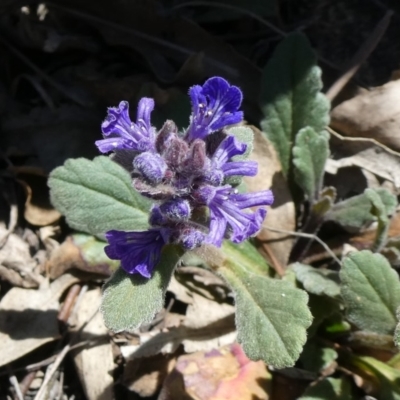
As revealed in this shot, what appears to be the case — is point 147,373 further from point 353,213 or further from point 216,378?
point 353,213

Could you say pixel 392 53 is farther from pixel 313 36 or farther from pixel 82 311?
pixel 82 311

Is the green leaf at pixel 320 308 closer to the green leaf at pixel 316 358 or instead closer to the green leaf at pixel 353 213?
the green leaf at pixel 316 358

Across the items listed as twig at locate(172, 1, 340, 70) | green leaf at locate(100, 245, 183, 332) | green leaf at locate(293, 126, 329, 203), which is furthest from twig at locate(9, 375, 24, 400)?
twig at locate(172, 1, 340, 70)

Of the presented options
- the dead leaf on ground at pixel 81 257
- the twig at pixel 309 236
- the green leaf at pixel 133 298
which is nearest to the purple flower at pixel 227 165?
the green leaf at pixel 133 298

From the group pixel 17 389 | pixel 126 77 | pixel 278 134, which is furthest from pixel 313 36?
pixel 17 389

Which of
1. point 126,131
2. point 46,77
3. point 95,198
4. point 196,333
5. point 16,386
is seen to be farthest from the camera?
point 46,77

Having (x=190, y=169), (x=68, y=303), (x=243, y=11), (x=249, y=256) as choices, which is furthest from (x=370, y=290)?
(x=243, y=11)
